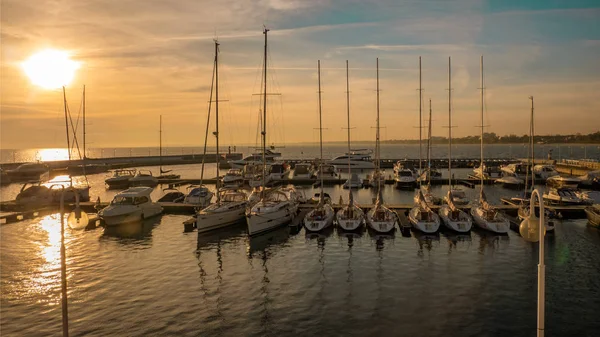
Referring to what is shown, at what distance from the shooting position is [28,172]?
299 ft

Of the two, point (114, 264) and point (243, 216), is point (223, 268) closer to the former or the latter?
point (114, 264)

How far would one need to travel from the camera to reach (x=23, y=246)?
110 feet

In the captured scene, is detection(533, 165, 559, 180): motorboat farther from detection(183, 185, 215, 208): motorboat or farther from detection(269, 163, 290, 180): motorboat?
detection(183, 185, 215, 208): motorboat

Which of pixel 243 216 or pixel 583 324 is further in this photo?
pixel 243 216

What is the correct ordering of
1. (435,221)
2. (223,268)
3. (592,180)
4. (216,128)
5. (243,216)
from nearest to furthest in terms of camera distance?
(223,268) < (435,221) < (243,216) < (216,128) < (592,180)

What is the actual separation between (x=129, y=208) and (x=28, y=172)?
6629 centimetres

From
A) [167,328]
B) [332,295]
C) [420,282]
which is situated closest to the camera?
[167,328]

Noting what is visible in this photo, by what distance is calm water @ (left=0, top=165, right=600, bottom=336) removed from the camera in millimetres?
19266

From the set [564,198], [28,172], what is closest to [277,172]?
[564,198]

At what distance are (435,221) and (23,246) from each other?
34.9m

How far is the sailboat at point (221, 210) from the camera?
37.2 meters

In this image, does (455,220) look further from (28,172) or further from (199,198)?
(28,172)

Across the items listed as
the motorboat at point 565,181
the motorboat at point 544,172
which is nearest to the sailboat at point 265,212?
the motorboat at point 565,181

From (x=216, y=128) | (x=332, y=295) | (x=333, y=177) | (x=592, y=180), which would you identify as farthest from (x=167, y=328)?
(x=592, y=180)
